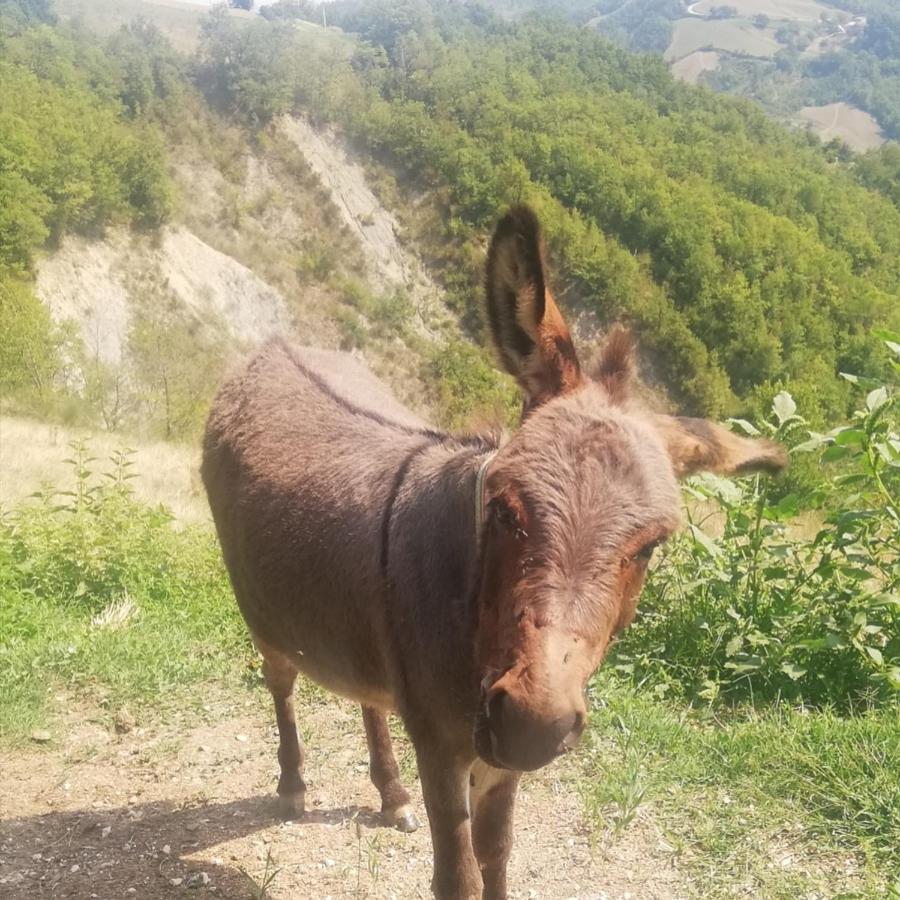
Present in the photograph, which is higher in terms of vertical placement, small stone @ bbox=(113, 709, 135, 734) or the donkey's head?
the donkey's head

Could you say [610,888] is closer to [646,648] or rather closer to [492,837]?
[492,837]

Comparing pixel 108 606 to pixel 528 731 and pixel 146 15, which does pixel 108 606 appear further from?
pixel 146 15

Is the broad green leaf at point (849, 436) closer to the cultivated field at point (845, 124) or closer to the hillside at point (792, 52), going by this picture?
the cultivated field at point (845, 124)

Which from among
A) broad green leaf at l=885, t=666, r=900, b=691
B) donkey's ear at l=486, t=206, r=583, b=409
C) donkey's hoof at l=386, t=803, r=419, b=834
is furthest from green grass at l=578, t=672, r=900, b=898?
donkey's ear at l=486, t=206, r=583, b=409

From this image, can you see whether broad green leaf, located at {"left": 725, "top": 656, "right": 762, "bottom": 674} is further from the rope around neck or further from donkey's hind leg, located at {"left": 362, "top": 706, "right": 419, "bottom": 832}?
the rope around neck

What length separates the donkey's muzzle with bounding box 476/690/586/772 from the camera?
5.03 feet

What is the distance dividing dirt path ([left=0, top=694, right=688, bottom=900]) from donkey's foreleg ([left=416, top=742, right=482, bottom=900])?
Result: 2.61 feet

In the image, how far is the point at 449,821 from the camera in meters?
2.40

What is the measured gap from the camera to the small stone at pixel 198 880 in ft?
10.5

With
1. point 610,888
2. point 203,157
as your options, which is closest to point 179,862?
point 610,888

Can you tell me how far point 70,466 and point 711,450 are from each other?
36.0 feet

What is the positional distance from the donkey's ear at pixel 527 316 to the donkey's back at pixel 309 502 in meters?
0.81

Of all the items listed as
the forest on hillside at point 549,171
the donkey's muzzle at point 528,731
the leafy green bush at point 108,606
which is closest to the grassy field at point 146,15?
the forest on hillside at point 549,171

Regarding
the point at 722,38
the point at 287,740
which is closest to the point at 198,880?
the point at 287,740
